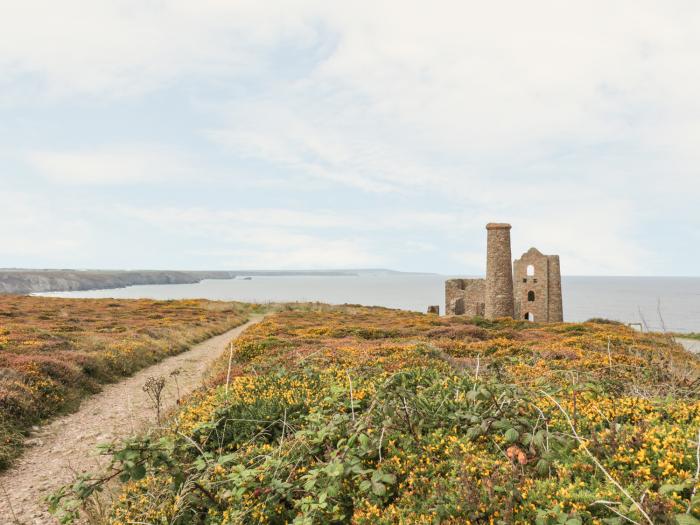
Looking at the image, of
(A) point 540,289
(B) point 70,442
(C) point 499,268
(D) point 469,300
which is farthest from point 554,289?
(B) point 70,442

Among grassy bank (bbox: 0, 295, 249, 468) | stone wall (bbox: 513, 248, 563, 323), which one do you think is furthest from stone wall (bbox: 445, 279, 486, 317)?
grassy bank (bbox: 0, 295, 249, 468)

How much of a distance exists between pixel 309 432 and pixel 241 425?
6.24 ft

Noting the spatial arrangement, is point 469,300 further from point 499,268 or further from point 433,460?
point 433,460

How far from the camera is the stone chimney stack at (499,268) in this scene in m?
35.5

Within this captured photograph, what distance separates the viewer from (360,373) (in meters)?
8.25

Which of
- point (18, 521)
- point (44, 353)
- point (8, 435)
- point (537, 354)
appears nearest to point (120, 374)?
point (44, 353)

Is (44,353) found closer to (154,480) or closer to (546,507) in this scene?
(154,480)

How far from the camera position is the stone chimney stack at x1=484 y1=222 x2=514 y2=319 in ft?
117

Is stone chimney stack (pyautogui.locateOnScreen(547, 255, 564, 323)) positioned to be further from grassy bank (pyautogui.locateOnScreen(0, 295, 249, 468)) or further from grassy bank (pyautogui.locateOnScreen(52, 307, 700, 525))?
grassy bank (pyautogui.locateOnScreen(52, 307, 700, 525))

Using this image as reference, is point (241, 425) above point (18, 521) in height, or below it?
above

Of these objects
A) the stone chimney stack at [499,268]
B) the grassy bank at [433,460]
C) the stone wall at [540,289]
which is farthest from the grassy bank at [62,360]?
the stone wall at [540,289]

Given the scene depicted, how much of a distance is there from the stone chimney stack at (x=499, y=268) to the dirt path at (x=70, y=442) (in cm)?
2706

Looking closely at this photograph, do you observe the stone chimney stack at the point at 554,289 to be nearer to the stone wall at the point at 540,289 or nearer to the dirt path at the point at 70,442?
the stone wall at the point at 540,289

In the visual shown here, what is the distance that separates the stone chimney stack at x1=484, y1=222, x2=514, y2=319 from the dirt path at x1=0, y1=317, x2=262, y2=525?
88.8 feet
